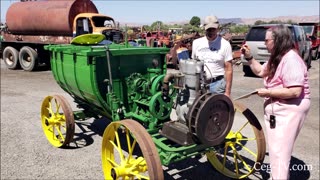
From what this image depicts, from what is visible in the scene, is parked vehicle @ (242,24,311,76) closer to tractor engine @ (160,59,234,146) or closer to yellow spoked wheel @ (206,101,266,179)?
yellow spoked wheel @ (206,101,266,179)

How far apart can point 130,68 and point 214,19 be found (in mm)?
1235

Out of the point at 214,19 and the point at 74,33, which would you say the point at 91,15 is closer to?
the point at 74,33

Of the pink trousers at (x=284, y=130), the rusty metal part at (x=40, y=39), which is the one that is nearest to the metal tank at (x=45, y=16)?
the rusty metal part at (x=40, y=39)

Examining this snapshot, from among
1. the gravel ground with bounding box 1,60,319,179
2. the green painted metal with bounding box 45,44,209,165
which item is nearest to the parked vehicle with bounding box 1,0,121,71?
the gravel ground with bounding box 1,60,319,179

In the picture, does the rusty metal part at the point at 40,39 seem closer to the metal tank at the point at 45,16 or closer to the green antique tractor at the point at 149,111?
the metal tank at the point at 45,16

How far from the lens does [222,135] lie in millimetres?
3205

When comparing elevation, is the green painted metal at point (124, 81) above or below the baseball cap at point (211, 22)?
below

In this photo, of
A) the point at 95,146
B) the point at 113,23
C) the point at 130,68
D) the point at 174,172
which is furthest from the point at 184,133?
the point at 113,23

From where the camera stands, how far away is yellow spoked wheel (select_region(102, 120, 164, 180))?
9.35 ft

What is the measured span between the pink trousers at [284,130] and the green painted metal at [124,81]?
1.12 m

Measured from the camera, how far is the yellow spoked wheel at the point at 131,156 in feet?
9.35

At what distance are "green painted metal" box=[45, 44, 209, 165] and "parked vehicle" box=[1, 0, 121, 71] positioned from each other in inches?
281

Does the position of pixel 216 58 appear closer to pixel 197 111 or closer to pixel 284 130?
pixel 197 111

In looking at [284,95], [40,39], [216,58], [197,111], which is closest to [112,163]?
[197,111]
